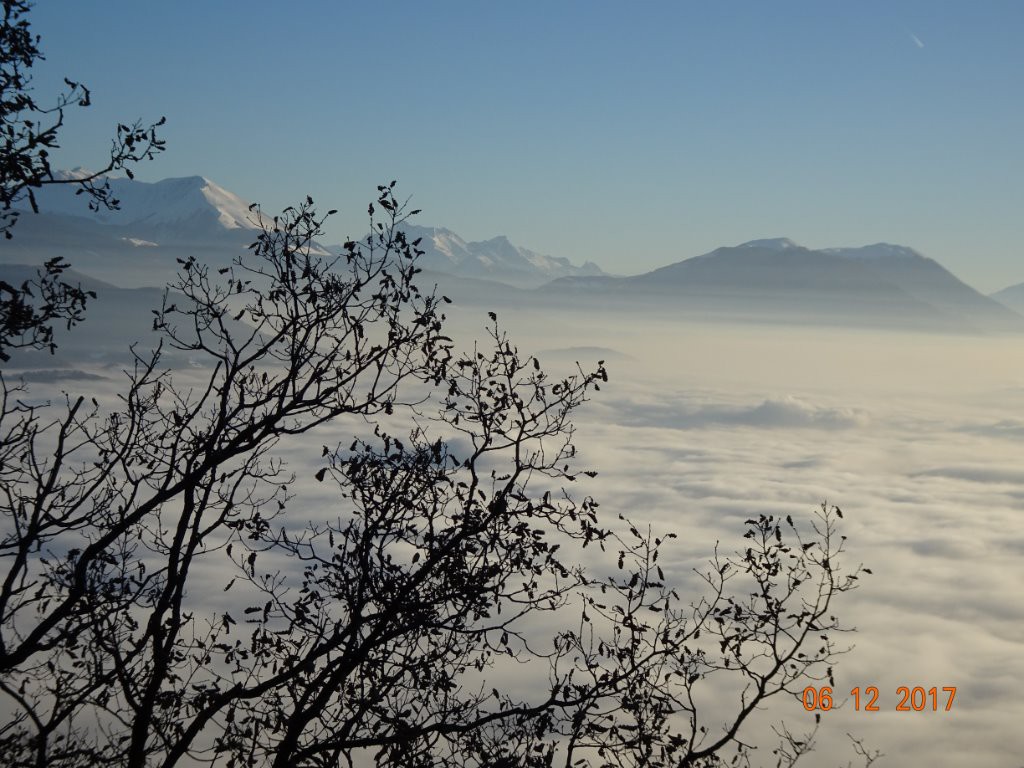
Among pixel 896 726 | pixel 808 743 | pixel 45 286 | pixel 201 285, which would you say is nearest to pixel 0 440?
pixel 45 286

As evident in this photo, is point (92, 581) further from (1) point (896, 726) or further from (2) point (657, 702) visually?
(1) point (896, 726)

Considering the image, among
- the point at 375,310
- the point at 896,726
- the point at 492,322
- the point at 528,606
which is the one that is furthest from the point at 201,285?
the point at 896,726

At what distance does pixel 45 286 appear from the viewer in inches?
450

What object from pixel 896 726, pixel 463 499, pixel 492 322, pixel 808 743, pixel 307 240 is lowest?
pixel 896 726

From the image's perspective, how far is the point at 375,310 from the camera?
12867 mm

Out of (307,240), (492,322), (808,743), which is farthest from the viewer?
(808,743)

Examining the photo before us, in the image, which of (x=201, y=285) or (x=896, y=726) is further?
(x=896, y=726)

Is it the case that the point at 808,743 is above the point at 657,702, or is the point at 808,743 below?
below

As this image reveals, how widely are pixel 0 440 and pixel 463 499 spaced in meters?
6.57

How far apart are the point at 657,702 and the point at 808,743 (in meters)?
5.91

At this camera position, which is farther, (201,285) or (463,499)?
(463,499)

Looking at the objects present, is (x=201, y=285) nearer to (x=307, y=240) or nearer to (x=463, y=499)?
(x=307, y=240)

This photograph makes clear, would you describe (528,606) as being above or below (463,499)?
below

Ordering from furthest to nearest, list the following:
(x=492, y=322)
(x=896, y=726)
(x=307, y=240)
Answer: (x=896, y=726), (x=492, y=322), (x=307, y=240)
